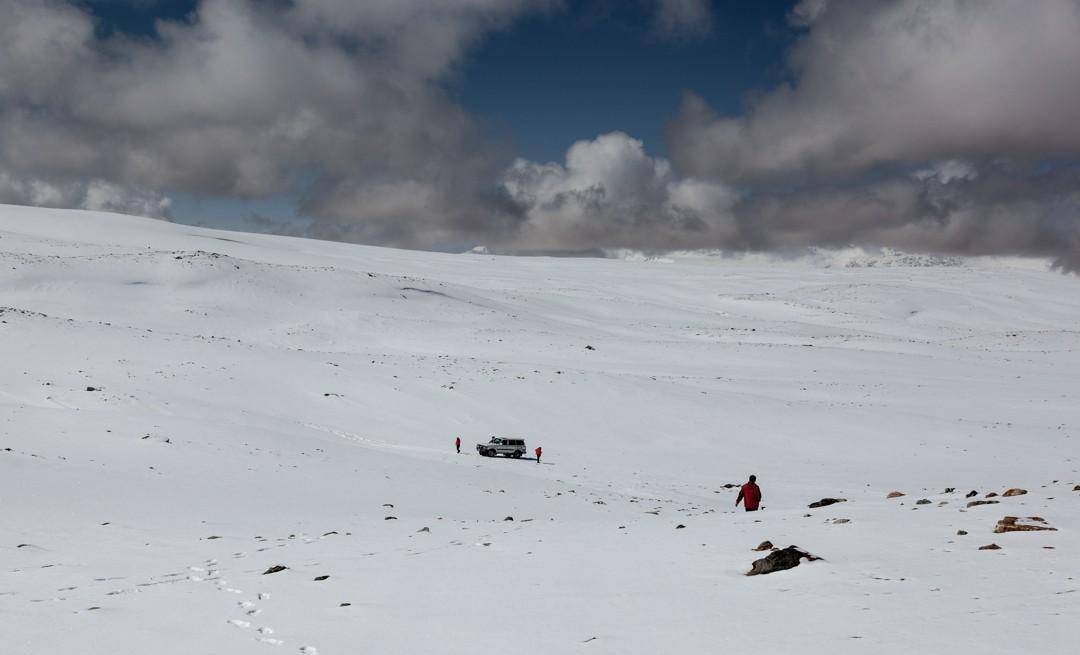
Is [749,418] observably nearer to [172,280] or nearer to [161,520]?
[161,520]

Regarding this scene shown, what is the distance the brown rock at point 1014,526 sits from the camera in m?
11.8

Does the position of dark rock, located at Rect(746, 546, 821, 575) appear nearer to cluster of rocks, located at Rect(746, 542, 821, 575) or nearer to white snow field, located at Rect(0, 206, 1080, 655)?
cluster of rocks, located at Rect(746, 542, 821, 575)

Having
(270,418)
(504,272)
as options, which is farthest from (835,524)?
(504,272)

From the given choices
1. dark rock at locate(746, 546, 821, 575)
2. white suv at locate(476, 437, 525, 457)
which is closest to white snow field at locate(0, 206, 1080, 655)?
dark rock at locate(746, 546, 821, 575)

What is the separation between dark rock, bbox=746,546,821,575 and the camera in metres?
11.4

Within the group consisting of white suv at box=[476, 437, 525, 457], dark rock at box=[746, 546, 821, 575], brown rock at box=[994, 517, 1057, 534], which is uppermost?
white suv at box=[476, 437, 525, 457]

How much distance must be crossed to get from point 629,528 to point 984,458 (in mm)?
23379

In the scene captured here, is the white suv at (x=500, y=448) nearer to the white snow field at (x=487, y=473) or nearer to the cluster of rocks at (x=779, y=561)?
the white snow field at (x=487, y=473)

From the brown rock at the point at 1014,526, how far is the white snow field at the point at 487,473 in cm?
31

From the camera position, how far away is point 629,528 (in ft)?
53.7

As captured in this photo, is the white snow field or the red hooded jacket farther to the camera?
the red hooded jacket

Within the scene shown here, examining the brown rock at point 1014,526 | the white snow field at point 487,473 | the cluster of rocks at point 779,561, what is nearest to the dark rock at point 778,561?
the cluster of rocks at point 779,561

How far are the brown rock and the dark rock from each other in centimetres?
293

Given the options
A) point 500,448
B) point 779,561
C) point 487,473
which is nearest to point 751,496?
point 779,561
